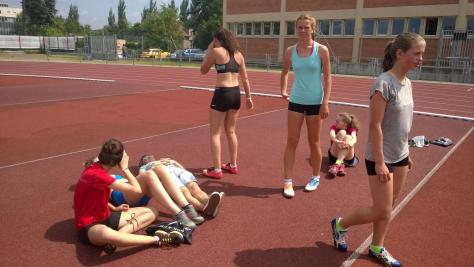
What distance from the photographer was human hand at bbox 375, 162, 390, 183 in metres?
2.85

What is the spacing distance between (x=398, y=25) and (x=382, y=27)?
1358mm

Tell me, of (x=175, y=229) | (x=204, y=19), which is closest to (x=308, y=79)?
(x=175, y=229)

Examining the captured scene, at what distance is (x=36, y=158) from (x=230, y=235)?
12.7 ft

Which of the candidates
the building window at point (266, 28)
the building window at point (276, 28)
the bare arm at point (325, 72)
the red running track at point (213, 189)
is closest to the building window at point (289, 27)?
the building window at point (276, 28)

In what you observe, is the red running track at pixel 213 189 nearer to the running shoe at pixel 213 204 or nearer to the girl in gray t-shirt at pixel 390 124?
the running shoe at pixel 213 204

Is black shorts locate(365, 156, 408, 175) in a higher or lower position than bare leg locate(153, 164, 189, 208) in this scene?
higher

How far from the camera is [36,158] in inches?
239

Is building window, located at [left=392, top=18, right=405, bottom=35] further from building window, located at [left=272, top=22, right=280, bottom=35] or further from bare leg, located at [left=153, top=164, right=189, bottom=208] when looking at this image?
bare leg, located at [left=153, top=164, right=189, bottom=208]

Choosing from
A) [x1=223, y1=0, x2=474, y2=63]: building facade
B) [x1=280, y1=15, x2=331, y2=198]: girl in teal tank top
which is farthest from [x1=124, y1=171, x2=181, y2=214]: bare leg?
[x1=223, y1=0, x2=474, y2=63]: building facade

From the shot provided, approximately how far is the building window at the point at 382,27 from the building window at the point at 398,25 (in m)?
0.63

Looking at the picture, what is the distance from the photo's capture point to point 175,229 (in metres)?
3.48

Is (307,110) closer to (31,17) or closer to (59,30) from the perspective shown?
(59,30)

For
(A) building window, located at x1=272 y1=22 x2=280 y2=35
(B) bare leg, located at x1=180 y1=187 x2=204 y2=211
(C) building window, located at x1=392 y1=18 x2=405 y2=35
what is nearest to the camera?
(B) bare leg, located at x1=180 y1=187 x2=204 y2=211

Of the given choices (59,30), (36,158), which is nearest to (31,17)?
(59,30)
